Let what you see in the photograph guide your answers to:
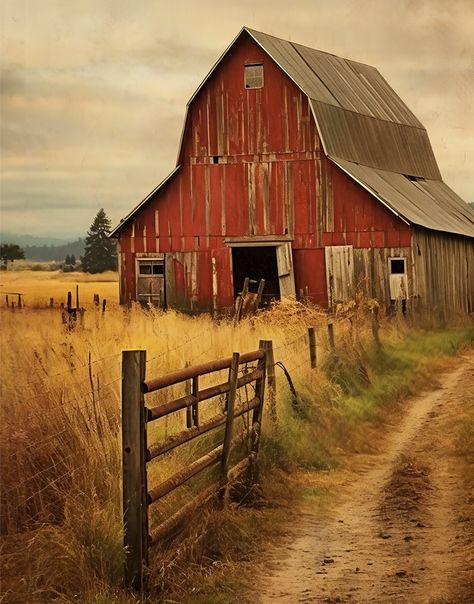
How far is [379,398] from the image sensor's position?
1330 centimetres

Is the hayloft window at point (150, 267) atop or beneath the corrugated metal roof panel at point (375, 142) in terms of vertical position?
beneath

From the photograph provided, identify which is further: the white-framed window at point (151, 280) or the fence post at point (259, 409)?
the white-framed window at point (151, 280)

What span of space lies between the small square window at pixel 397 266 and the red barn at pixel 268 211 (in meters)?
0.02

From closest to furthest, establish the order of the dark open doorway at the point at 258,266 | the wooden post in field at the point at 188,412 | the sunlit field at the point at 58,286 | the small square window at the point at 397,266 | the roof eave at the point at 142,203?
the wooden post in field at the point at 188,412, the small square window at the point at 397,266, the roof eave at the point at 142,203, the dark open doorway at the point at 258,266, the sunlit field at the point at 58,286

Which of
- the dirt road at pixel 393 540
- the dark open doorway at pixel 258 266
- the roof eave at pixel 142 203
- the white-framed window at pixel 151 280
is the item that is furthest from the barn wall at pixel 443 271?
the dirt road at pixel 393 540

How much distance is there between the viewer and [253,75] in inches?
1006

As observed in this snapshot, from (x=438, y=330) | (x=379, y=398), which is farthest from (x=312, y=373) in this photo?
(x=438, y=330)

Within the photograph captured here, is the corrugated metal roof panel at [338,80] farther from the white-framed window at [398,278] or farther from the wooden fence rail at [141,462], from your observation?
the wooden fence rail at [141,462]

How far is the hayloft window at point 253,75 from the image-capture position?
1003 inches

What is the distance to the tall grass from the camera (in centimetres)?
591

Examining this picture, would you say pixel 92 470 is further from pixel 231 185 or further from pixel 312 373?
pixel 231 185

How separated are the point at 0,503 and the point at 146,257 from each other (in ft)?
65.1

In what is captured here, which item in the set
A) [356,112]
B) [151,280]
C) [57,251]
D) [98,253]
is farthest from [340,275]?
[98,253]

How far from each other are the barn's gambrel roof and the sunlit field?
5.92 m
